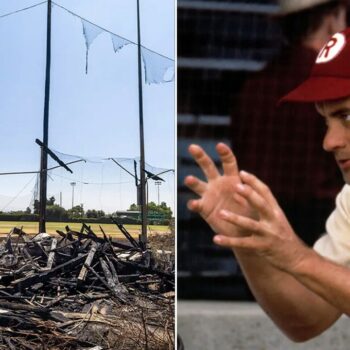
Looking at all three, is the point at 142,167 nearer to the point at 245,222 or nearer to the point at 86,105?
the point at 86,105

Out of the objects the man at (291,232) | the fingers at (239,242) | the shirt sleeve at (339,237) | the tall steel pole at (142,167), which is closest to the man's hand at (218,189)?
the man at (291,232)

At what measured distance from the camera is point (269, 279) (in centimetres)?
244

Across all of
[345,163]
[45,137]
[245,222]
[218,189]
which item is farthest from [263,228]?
[45,137]

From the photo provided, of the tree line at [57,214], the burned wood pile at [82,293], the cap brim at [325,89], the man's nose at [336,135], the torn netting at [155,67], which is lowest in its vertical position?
the burned wood pile at [82,293]

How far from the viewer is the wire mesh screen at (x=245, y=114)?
3.26 meters

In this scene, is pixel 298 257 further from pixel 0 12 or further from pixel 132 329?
pixel 0 12

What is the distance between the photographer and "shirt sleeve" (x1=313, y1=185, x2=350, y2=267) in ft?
8.53

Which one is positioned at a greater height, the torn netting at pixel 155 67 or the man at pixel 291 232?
the torn netting at pixel 155 67

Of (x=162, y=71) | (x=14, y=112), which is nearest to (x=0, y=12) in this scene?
(x=14, y=112)

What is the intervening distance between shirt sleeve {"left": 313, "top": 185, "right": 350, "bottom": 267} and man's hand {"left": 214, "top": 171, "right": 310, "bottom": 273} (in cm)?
52

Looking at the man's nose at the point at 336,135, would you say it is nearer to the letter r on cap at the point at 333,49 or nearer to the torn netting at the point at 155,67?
the letter r on cap at the point at 333,49

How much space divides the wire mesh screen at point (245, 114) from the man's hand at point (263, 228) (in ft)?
3.67

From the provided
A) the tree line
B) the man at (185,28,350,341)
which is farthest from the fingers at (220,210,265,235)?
the tree line

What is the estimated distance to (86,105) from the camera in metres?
2.60
